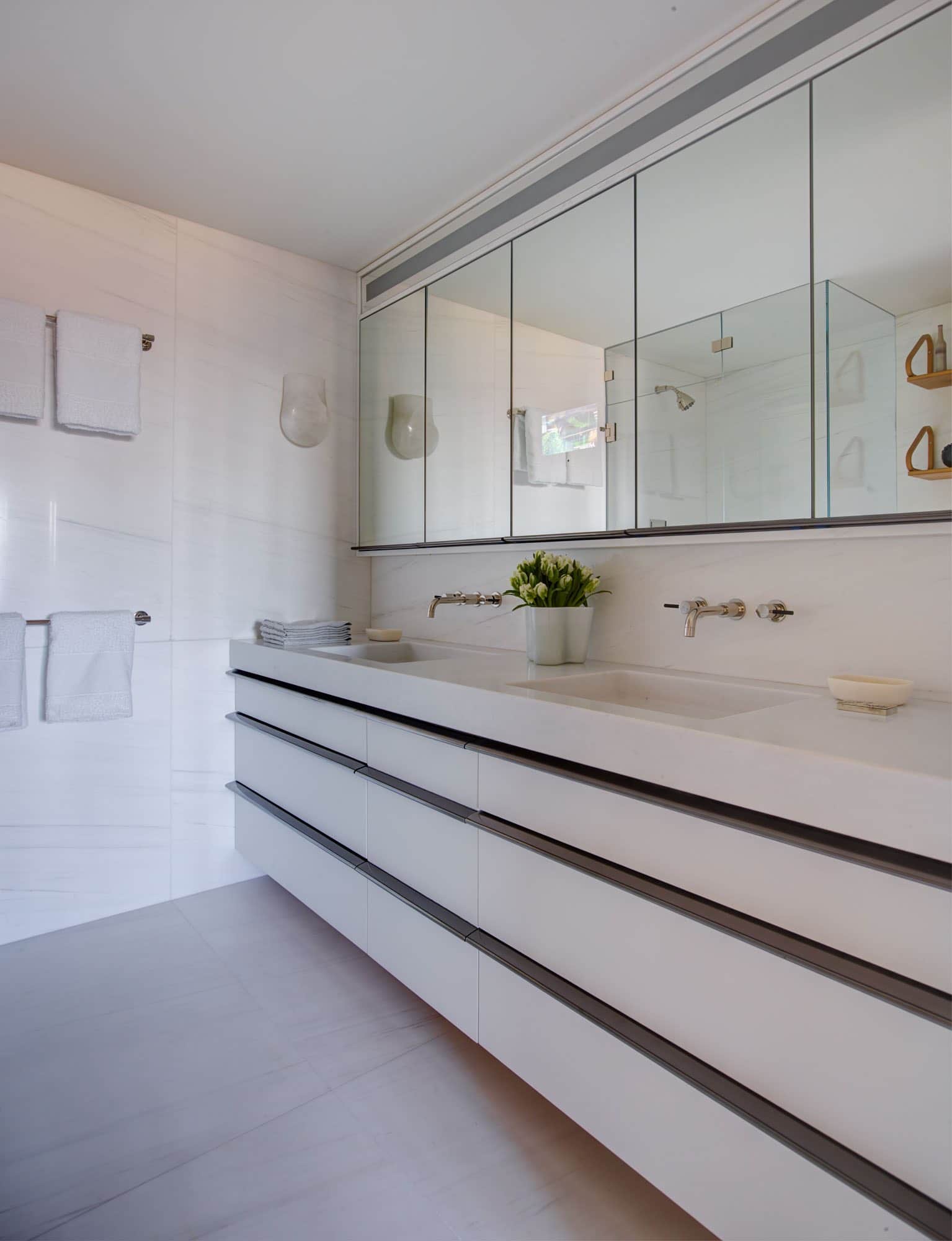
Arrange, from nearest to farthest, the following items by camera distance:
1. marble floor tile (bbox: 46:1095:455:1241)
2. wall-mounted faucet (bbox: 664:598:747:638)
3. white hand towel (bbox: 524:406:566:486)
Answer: marble floor tile (bbox: 46:1095:455:1241) < wall-mounted faucet (bbox: 664:598:747:638) < white hand towel (bbox: 524:406:566:486)

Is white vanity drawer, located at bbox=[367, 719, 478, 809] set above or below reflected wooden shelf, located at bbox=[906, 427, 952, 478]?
below

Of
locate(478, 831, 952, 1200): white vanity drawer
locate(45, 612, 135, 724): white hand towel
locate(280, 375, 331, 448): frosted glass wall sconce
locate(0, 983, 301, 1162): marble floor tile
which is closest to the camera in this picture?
locate(478, 831, 952, 1200): white vanity drawer

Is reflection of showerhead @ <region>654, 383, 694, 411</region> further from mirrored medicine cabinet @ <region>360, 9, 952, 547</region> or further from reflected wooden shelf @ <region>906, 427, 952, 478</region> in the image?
reflected wooden shelf @ <region>906, 427, 952, 478</region>

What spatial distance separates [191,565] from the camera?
2.53 meters

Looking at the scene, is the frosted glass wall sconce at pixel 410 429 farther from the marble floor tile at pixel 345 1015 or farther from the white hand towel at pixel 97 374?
the marble floor tile at pixel 345 1015

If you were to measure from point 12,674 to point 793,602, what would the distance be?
2.06 m

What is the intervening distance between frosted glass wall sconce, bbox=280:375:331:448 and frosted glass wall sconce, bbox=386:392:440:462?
0.29m

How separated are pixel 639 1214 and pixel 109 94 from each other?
268 cm

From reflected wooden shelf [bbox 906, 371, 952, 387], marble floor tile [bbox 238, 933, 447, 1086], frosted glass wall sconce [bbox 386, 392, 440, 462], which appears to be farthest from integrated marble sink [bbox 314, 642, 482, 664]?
reflected wooden shelf [bbox 906, 371, 952, 387]

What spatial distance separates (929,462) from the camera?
1.31 meters

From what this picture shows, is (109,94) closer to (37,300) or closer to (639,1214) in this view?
Result: (37,300)

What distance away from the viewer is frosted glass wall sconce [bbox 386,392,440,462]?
98.0 inches

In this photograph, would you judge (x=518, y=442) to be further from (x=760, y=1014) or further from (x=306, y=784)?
(x=760, y=1014)

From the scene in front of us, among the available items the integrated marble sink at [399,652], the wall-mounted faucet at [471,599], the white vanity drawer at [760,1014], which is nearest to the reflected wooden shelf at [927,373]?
the white vanity drawer at [760,1014]
